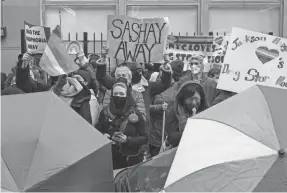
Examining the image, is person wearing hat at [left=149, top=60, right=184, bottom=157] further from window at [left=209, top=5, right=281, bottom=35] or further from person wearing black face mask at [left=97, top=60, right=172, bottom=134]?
window at [left=209, top=5, right=281, bottom=35]

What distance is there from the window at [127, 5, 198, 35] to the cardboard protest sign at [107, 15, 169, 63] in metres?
8.16

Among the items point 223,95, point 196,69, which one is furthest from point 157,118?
point 196,69

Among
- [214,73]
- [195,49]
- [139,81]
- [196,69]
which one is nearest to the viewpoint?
[139,81]

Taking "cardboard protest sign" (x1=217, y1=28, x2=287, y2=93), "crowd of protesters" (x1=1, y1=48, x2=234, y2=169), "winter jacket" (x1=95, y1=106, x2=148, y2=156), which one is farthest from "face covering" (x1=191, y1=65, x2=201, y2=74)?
"winter jacket" (x1=95, y1=106, x2=148, y2=156)

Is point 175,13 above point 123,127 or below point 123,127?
above

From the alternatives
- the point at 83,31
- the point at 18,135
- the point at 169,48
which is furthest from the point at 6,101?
the point at 83,31

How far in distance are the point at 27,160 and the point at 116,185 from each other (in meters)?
0.83

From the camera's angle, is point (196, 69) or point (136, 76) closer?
point (136, 76)

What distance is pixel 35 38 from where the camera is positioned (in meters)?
9.17

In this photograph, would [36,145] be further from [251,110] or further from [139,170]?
[251,110]

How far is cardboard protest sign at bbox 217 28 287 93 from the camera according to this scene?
7.00 m

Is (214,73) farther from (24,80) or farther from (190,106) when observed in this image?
(190,106)

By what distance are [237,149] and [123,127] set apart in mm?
2363

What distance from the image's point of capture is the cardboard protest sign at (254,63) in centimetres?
700
